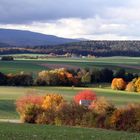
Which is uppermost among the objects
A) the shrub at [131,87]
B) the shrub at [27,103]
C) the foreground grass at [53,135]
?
the foreground grass at [53,135]

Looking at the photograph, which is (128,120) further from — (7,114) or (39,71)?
(39,71)

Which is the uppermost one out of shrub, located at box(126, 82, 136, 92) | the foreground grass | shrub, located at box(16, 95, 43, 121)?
the foreground grass

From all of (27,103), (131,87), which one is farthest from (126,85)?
(27,103)

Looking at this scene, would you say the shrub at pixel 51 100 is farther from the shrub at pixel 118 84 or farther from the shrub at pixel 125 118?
the shrub at pixel 118 84

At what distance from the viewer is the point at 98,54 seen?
609 feet

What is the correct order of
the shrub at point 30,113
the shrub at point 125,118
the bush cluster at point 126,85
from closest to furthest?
1. the shrub at point 125,118
2. the shrub at point 30,113
3. the bush cluster at point 126,85

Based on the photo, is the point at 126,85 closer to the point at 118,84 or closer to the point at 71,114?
the point at 118,84

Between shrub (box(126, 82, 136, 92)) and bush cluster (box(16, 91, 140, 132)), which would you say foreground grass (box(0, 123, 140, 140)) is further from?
shrub (box(126, 82, 136, 92))

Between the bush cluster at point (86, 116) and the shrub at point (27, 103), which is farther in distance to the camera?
the shrub at point (27, 103)

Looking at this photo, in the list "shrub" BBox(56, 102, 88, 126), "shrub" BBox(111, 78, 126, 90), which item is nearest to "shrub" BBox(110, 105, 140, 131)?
"shrub" BBox(56, 102, 88, 126)

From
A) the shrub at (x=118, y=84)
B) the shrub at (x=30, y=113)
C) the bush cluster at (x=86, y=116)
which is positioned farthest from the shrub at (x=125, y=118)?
the shrub at (x=118, y=84)

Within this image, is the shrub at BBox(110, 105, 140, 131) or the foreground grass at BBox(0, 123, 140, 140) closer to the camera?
the foreground grass at BBox(0, 123, 140, 140)

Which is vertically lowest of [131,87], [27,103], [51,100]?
[131,87]

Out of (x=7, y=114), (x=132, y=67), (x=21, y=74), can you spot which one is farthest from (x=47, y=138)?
(x=132, y=67)
